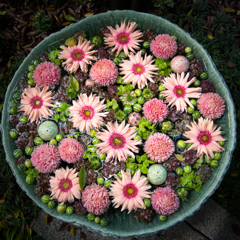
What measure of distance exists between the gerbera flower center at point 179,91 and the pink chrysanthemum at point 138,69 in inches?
6.3

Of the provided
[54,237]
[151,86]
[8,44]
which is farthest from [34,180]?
[8,44]

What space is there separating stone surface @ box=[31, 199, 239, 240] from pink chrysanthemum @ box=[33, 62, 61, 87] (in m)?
1.19

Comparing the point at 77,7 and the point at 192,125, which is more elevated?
the point at 77,7

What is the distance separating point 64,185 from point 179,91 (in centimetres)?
90

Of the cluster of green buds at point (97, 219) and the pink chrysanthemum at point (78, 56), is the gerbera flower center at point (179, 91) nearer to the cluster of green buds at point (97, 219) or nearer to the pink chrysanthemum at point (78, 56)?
the pink chrysanthemum at point (78, 56)

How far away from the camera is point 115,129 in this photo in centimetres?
121

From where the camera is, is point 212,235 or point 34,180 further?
point 212,235

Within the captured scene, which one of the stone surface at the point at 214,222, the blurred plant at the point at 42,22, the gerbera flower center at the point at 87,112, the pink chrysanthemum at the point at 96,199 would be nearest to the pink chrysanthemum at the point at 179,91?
the gerbera flower center at the point at 87,112

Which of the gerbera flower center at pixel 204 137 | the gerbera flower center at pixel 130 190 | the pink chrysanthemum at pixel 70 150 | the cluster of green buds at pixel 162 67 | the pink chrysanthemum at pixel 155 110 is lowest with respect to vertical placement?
the gerbera flower center at pixel 130 190

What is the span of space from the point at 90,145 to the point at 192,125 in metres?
0.63

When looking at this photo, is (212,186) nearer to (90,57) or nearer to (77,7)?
(90,57)

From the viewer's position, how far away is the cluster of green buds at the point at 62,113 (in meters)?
1.30

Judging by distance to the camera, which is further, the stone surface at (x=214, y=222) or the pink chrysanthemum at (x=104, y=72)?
the stone surface at (x=214, y=222)

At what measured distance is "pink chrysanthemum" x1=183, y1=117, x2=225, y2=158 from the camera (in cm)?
122
